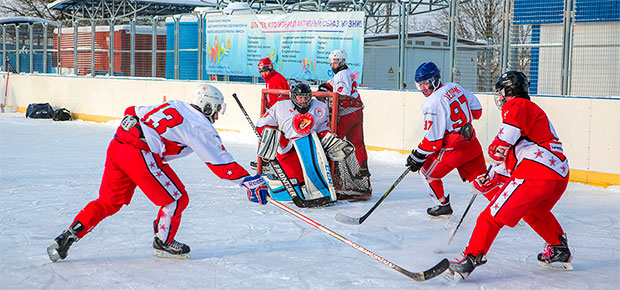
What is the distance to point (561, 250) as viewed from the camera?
4.19 metres

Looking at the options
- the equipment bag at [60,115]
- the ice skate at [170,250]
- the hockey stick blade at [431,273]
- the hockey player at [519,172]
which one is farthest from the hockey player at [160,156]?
the equipment bag at [60,115]

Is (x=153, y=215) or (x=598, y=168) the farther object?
(x=598, y=168)

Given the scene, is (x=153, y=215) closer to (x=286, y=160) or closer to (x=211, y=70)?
(x=286, y=160)

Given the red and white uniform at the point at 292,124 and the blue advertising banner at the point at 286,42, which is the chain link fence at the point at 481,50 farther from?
the red and white uniform at the point at 292,124

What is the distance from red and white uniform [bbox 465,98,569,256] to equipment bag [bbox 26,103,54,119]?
1318cm

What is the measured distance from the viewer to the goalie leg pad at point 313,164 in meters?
6.23

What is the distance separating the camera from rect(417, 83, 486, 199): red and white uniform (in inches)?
203

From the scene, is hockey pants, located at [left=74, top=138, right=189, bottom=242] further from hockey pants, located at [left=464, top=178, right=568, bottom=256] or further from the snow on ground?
hockey pants, located at [left=464, top=178, right=568, bottom=256]

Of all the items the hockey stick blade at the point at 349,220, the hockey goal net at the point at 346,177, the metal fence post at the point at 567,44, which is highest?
the metal fence post at the point at 567,44

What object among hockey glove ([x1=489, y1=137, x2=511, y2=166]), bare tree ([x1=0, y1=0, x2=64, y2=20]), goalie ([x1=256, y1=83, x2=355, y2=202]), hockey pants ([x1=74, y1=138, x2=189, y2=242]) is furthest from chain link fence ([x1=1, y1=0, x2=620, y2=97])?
bare tree ([x1=0, y1=0, x2=64, y2=20])

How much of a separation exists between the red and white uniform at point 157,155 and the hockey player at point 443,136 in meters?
1.69

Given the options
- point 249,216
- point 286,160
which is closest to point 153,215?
point 249,216

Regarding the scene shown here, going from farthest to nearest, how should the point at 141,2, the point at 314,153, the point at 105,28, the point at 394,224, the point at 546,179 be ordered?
the point at 141,2, the point at 105,28, the point at 314,153, the point at 394,224, the point at 546,179

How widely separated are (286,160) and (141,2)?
24583mm
